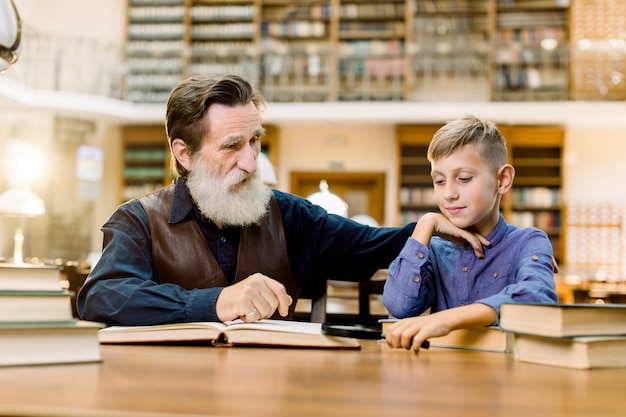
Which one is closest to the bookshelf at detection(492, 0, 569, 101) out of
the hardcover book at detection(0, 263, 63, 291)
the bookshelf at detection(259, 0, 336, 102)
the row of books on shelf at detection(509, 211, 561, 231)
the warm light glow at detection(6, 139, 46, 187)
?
the row of books on shelf at detection(509, 211, 561, 231)

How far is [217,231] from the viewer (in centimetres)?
195

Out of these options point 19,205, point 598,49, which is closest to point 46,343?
point 19,205

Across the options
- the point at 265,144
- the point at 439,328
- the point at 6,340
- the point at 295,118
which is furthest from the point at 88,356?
the point at 265,144

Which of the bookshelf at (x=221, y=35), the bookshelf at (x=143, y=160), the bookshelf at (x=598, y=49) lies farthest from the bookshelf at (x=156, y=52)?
the bookshelf at (x=598, y=49)

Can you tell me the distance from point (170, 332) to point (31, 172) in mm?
9192

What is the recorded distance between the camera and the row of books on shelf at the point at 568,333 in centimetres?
111

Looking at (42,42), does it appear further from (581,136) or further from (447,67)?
(581,136)

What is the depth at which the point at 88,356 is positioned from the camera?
1038mm

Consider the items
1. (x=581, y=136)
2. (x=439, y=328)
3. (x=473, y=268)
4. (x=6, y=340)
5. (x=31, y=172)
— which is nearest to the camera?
(x=6, y=340)

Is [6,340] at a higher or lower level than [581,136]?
lower

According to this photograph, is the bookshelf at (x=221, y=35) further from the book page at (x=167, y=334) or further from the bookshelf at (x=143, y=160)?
the book page at (x=167, y=334)

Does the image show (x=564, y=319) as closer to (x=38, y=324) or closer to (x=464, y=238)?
(x=464, y=238)

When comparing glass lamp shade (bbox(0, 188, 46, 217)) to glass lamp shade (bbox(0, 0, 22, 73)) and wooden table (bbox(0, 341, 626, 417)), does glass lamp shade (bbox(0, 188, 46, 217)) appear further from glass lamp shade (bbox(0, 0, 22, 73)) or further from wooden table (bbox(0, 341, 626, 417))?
Result: wooden table (bbox(0, 341, 626, 417))

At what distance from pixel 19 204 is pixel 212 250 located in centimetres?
504
